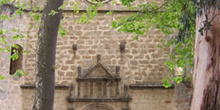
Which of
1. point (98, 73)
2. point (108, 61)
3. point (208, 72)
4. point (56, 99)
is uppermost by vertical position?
point (208, 72)

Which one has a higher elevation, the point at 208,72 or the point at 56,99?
the point at 208,72

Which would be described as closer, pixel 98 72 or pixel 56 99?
pixel 56 99

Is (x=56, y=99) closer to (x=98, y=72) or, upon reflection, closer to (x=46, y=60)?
(x=98, y=72)

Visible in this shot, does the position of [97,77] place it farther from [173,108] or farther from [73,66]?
[173,108]

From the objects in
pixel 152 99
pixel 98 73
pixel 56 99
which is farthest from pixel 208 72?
pixel 56 99

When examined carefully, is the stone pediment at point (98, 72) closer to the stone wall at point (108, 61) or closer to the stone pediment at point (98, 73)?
the stone pediment at point (98, 73)

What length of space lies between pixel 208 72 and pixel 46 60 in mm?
3377

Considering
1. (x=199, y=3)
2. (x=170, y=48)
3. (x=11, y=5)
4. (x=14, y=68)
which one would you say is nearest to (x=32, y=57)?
(x=14, y=68)

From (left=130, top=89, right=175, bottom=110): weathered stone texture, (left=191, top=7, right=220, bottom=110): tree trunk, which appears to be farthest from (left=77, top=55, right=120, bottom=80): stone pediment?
(left=191, top=7, right=220, bottom=110): tree trunk

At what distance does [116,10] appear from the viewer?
14.4 m

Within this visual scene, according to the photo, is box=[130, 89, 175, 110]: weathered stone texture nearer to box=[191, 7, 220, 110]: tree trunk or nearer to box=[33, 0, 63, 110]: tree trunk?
box=[33, 0, 63, 110]: tree trunk

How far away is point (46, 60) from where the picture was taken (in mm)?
8688

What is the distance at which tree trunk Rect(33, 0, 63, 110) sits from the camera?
8.52 m

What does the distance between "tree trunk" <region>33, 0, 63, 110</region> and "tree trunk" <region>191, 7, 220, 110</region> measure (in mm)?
2989
